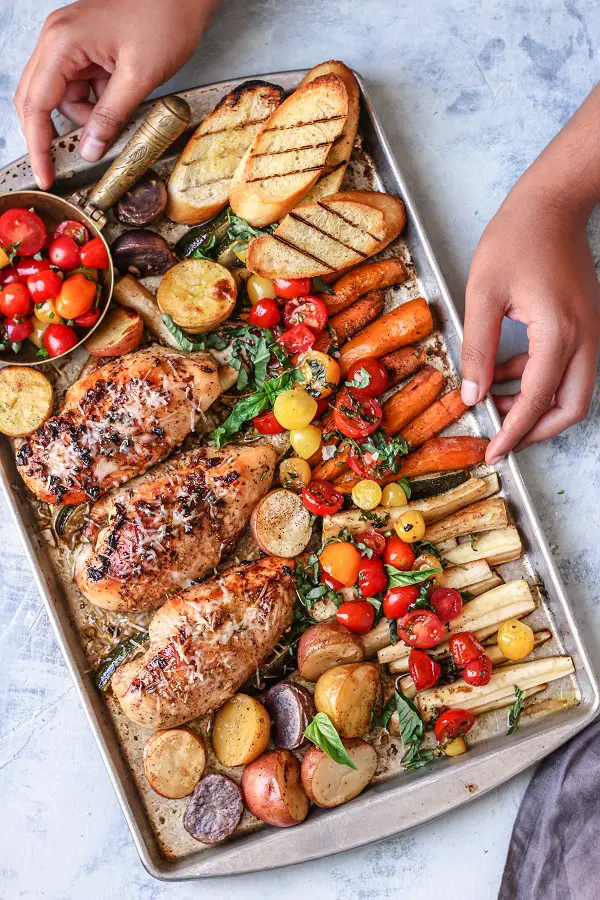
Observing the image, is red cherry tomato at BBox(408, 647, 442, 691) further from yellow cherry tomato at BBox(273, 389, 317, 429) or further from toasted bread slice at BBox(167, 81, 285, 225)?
toasted bread slice at BBox(167, 81, 285, 225)

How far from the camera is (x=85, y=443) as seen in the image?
3.58 metres

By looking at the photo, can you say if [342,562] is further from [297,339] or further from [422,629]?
[297,339]

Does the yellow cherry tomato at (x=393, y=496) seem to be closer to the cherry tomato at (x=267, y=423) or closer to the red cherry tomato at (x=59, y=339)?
the cherry tomato at (x=267, y=423)

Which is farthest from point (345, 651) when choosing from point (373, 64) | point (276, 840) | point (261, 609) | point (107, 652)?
point (373, 64)

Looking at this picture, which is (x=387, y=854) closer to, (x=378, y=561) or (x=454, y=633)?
(x=454, y=633)

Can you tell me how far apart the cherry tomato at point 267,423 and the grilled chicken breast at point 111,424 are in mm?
298

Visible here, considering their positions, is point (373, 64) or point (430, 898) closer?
point (430, 898)

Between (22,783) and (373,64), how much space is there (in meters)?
4.36

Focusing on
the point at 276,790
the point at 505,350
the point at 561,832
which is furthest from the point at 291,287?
the point at 561,832

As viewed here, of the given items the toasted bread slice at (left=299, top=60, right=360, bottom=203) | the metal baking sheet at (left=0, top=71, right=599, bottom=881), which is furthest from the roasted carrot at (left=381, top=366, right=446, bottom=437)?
the toasted bread slice at (left=299, top=60, right=360, bottom=203)

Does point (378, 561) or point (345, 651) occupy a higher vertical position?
point (378, 561)

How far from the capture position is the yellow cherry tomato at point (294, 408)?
361 centimetres

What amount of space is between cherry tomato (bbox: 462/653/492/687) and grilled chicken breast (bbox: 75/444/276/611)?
4.25ft

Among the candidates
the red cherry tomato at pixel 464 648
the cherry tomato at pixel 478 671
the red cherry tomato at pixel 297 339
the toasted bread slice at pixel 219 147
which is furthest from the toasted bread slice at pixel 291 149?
the cherry tomato at pixel 478 671
